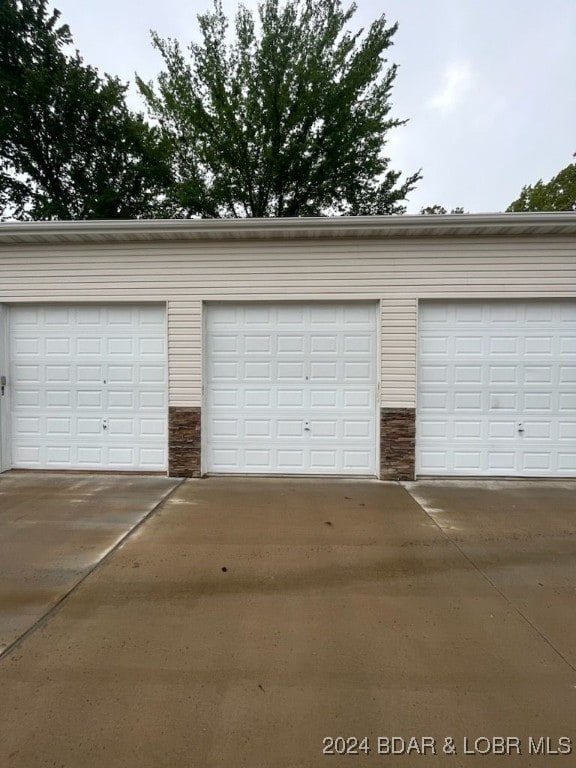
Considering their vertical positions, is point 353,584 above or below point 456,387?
below

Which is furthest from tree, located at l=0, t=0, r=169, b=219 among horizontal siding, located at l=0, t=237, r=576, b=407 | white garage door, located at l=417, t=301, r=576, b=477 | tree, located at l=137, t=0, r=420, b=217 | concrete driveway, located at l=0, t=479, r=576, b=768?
concrete driveway, located at l=0, t=479, r=576, b=768

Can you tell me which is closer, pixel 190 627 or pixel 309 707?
pixel 309 707

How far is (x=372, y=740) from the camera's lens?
1820 mm

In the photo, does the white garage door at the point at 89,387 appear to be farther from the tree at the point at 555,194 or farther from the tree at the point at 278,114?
the tree at the point at 555,194

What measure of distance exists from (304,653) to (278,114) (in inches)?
526

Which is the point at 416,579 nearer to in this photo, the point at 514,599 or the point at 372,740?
the point at 514,599

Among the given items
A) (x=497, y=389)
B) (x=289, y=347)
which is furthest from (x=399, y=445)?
(x=289, y=347)

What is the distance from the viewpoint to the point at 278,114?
12.1 m

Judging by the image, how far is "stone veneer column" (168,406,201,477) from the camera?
5.90 m

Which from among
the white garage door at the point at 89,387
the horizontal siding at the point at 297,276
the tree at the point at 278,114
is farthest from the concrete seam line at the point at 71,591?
the tree at the point at 278,114

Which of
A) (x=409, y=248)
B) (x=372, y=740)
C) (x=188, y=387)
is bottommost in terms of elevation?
(x=372, y=740)

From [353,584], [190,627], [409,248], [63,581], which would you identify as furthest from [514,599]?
[409,248]

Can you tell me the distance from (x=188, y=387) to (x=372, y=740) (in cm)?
471

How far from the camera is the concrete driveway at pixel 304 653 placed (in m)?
1.81
